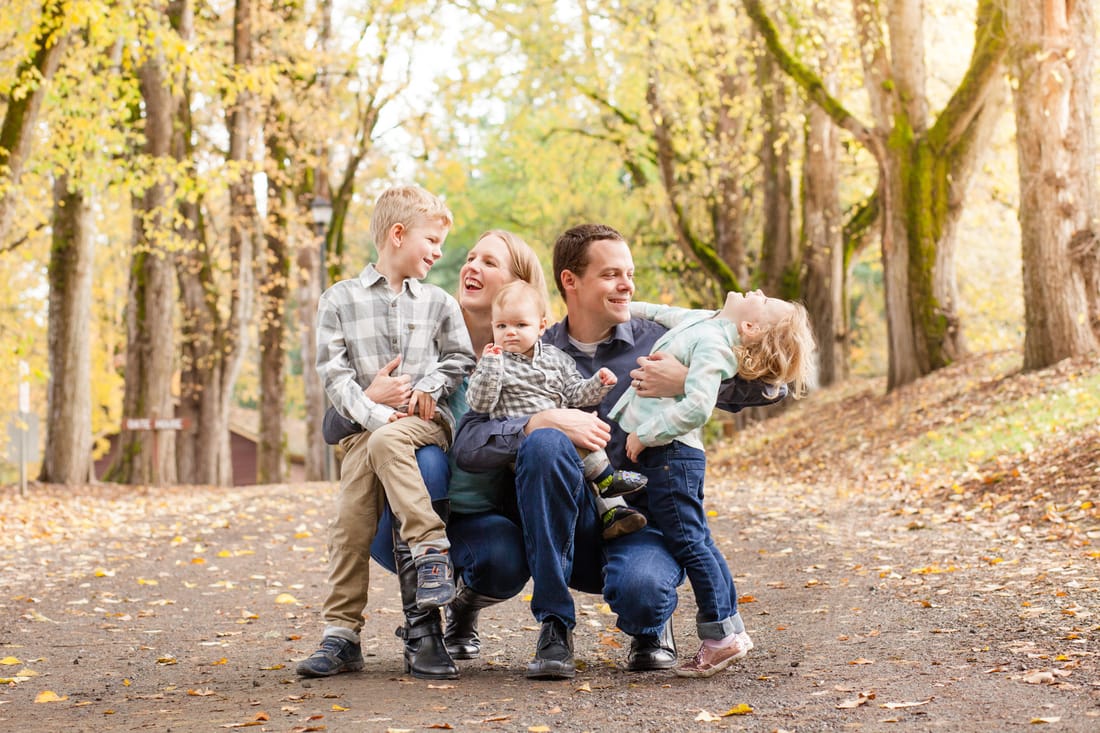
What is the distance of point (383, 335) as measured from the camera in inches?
204

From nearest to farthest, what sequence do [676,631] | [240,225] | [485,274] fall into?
[485,274], [676,631], [240,225]

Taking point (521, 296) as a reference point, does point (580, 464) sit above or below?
below

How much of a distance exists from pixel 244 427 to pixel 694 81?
2529 cm

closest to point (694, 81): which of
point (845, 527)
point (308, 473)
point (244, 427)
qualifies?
point (308, 473)

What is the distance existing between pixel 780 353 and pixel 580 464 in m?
0.88

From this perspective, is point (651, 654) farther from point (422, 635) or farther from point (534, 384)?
point (534, 384)

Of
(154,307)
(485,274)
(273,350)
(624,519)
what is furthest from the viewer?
(273,350)

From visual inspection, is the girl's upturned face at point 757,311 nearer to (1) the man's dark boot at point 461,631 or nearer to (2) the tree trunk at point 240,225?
(1) the man's dark boot at point 461,631

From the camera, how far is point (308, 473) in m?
24.8

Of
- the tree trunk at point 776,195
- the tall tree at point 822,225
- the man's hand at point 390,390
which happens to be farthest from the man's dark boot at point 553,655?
the tall tree at point 822,225

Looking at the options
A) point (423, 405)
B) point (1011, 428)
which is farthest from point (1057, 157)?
point (423, 405)

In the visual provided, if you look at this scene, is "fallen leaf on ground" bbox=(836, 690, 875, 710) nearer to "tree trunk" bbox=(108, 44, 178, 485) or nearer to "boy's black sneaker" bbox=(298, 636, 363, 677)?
"boy's black sneaker" bbox=(298, 636, 363, 677)

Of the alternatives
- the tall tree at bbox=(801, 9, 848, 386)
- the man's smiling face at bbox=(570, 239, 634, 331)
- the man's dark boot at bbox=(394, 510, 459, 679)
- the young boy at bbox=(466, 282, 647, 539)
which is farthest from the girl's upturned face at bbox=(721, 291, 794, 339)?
the tall tree at bbox=(801, 9, 848, 386)

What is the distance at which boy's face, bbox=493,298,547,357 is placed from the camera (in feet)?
15.7
